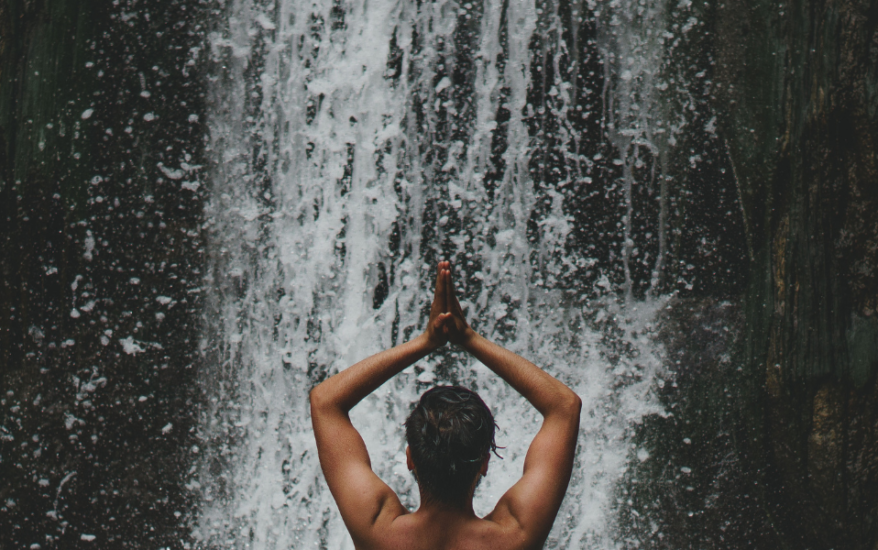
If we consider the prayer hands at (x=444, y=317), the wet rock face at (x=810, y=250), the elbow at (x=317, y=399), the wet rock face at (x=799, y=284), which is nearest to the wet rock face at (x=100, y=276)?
the elbow at (x=317, y=399)

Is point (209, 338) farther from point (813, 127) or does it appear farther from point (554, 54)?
point (813, 127)

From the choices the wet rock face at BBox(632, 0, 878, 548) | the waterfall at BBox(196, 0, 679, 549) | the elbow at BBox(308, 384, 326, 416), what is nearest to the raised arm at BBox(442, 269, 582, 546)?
the elbow at BBox(308, 384, 326, 416)

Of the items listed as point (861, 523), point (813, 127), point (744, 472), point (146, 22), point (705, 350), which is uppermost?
point (146, 22)

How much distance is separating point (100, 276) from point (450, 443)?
1821 millimetres

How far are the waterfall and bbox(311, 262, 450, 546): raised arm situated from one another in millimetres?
963

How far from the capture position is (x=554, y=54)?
95.3 inches

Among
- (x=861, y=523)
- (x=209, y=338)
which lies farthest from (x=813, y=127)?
(x=209, y=338)

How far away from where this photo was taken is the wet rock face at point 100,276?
2.44 meters

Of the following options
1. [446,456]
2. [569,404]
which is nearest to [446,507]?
[446,456]

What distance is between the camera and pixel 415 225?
8.05ft

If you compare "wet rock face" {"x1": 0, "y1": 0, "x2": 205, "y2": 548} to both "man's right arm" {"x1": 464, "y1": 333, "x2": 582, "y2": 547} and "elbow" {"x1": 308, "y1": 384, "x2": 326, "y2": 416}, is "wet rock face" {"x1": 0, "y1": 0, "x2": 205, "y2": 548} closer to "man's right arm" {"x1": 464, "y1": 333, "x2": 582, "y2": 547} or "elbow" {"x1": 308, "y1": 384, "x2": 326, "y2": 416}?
"elbow" {"x1": 308, "y1": 384, "x2": 326, "y2": 416}

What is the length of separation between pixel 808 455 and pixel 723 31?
1.71 metres

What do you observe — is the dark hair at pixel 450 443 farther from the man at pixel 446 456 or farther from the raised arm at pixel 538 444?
the raised arm at pixel 538 444

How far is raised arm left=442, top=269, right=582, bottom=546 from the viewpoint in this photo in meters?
1.44
